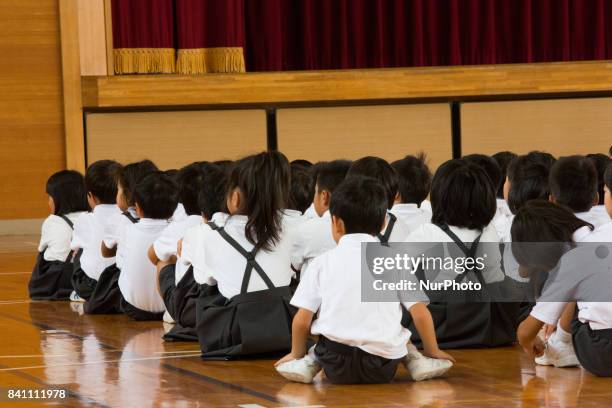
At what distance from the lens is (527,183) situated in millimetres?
5301

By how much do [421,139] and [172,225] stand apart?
20.6 feet

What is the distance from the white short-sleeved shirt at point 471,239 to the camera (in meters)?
4.58

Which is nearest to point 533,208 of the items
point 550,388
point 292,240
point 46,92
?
point 550,388

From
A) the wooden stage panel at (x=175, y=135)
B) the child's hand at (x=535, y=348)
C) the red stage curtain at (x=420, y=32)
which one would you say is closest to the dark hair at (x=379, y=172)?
the child's hand at (x=535, y=348)

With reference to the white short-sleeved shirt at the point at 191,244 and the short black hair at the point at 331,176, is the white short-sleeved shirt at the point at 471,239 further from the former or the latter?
the white short-sleeved shirt at the point at 191,244

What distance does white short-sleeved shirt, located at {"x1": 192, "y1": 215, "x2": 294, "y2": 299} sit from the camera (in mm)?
4469

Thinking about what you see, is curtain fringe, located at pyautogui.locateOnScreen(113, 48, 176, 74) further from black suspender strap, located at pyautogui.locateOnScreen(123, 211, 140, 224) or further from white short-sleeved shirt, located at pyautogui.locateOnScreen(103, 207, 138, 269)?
black suspender strap, located at pyautogui.locateOnScreen(123, 211, 140, 224)

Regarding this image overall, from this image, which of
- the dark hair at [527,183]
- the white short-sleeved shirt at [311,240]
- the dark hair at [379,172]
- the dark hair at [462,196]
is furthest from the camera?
the dark hair at [527,183]

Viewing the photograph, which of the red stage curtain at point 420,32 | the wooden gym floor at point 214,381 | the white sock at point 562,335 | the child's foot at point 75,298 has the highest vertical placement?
the red stage curtain at point 420,32

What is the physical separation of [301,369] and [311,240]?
884mm

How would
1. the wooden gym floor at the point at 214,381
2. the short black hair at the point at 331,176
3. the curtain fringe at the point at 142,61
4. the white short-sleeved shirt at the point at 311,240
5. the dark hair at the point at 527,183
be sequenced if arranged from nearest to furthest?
the wooden gym floor at the point at 214,381 < the white short-sleeved shirt at the point at 311,240 < the short black hair at the point at 331,176 < the dark hair at the point at 527,183 < the curtain fringe at the point at 142,61

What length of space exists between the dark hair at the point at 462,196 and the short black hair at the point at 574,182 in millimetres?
266

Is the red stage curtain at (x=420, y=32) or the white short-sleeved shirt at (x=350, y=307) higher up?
the red stage curtain at (x=420, y=32)

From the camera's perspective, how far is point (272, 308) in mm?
4449
